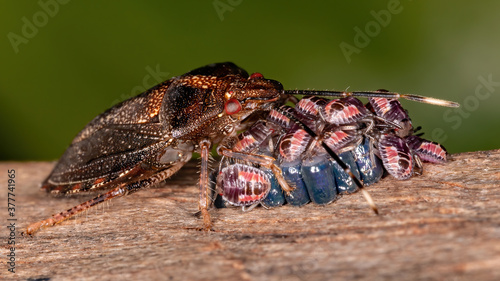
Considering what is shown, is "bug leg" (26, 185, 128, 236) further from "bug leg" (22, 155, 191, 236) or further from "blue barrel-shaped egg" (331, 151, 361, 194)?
"blue barrel-shaped egg" (331, 151, 361, 194)

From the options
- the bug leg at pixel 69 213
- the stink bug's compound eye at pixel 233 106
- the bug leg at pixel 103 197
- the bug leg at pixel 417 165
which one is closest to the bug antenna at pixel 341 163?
the stink bug's compound eye at pixel 233 106

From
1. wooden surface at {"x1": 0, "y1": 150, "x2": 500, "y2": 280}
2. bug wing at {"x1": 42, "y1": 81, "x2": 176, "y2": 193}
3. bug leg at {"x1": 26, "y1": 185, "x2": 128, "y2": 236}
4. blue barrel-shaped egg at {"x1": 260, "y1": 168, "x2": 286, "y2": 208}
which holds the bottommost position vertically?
wooden surface at {"x1": 0, "y1": 150, "x2": 500, "y2": 280}

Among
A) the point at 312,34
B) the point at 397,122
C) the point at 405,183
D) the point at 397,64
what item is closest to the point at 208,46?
the point at 312,34

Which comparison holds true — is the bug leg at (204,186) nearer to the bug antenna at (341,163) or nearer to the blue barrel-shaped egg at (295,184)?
the blue barrel-shaped egg at (295,184)

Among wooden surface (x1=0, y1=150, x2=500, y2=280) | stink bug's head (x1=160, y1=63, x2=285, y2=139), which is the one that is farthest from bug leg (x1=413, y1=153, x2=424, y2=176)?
stink bug's head (x1=160, y1=63, x2=285, y2=139)

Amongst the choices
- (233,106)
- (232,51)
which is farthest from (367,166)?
(232,51)

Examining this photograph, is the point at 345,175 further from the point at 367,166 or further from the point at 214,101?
the point at 214,101

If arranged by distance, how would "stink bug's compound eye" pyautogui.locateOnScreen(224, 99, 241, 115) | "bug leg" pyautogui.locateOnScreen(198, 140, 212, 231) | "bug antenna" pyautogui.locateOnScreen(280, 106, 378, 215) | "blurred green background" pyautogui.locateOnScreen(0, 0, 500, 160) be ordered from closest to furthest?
"bug antenna" pyautogui.locateOnScreen(280, 106, 378, 215) → "bug leg" pyautogui.locateOnScreen(198, 140, 212, 231) → "stink bug's compound eye" pyautogui.locateOnScreen(224, 99, 241, 115) → "blurred green background" pyautogui.locateOnScreen(0, 0, 500, 160)
